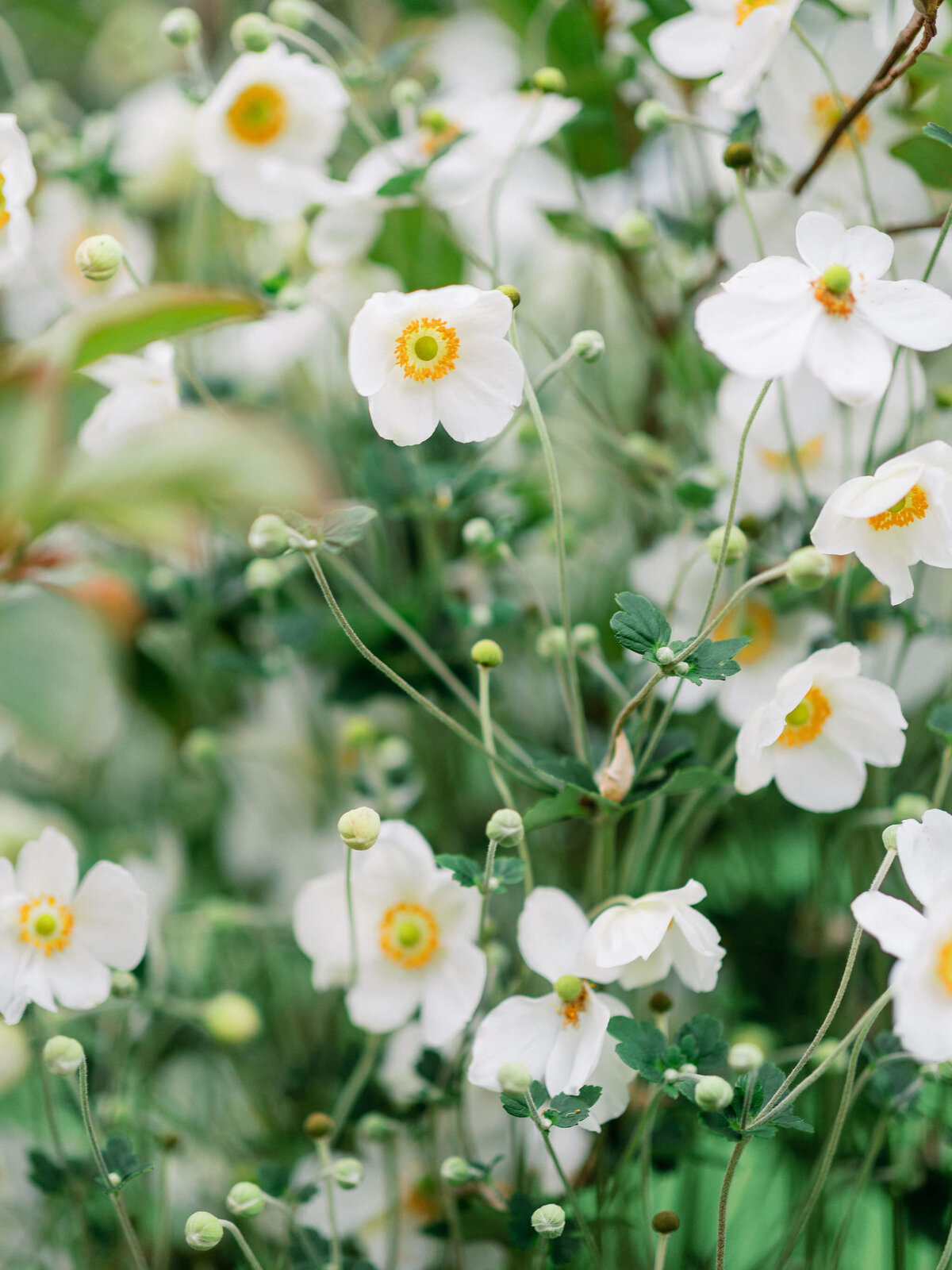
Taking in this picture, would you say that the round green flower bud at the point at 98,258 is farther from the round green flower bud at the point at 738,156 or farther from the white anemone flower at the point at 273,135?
the round green flower bud at the point at 738,156

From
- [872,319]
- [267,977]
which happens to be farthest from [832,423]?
[267,977]

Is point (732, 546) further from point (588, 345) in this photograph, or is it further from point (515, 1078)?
point (515, 1078)

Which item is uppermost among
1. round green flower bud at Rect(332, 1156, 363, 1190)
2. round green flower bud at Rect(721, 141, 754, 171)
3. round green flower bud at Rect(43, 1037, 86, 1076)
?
round green flower bud at Rect(721, 141, 754, 171)

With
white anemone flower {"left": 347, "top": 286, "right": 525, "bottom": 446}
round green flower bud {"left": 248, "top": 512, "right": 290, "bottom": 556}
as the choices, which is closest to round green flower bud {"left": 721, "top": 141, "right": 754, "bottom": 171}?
white anemone flower {"left": 347, "top": 286, "right": 525, "bottom": 446}

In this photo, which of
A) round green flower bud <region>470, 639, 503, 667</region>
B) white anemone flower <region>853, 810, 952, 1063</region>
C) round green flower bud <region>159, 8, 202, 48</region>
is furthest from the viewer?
round green flower bud <region>159, 8, 202, 48</region>

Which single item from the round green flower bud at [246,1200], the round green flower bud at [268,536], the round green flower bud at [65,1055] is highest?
the round green flower bud at [268,536]

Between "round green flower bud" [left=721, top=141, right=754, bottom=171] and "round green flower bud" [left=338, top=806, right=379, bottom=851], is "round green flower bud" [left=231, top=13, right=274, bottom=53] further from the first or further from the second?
"round green flower bud" [left=338, top=806, right=379, bottom=851]

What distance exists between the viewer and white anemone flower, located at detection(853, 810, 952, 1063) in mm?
314

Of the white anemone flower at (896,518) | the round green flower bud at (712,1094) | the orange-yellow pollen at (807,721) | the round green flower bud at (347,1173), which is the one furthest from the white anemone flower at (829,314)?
the round green flower bud at (347,1173)

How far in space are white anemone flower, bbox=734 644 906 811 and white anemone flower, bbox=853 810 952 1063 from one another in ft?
0.21

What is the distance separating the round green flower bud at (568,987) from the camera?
40cm

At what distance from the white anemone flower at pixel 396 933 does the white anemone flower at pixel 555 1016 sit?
41 millimetres

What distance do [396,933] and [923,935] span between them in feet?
0.79

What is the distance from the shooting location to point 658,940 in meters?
0.38
